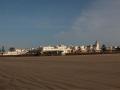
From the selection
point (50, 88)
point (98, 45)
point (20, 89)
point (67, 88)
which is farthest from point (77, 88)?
point (98, 45)

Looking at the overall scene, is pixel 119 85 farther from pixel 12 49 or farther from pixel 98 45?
pixel 12 49

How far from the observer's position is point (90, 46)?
174 m

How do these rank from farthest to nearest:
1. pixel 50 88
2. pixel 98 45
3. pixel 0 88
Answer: pixel 98 45
pixel 0 88
pixel 50 88

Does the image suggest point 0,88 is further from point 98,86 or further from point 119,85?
point 119,85

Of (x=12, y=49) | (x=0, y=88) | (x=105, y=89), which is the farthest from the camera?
(x=12, y=49)

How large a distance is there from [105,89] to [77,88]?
85 centimetres

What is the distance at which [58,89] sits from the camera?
7.70 m

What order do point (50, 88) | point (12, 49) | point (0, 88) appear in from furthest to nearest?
point (12, 49) → point (0, 88) → point (50, 88)

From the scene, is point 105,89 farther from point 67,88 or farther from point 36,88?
point 36,88

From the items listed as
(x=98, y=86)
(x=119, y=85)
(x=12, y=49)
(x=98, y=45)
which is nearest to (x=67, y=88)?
(x=98, y=86)

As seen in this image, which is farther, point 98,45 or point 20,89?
point 98,45

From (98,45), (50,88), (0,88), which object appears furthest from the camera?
(98,45)

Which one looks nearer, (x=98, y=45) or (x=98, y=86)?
(x=98, y=86)

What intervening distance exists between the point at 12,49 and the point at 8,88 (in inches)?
7416
